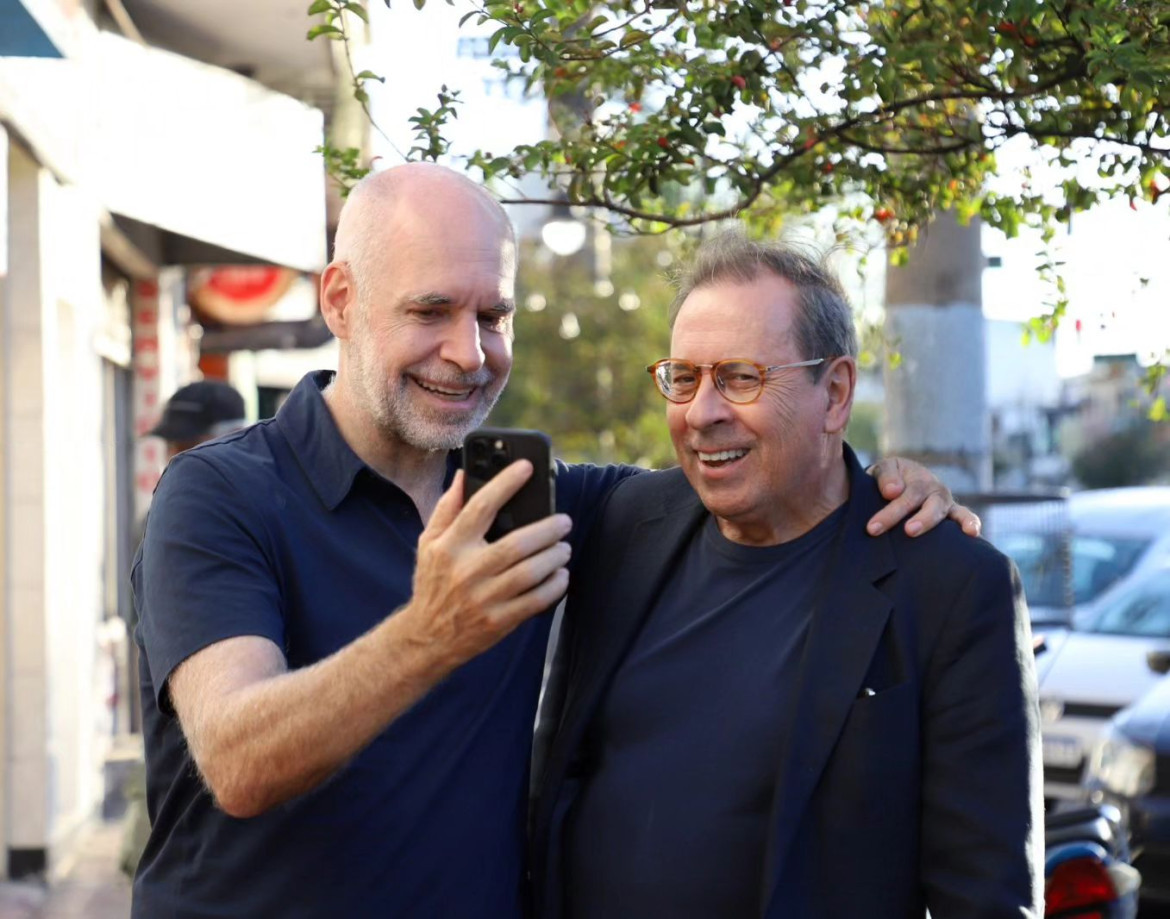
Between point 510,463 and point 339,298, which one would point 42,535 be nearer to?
point 339,298

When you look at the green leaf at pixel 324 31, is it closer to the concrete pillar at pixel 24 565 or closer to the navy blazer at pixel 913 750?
the navy blazer at pixel 913 750

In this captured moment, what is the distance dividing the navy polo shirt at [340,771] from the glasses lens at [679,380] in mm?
519

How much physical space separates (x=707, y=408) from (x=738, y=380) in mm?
76

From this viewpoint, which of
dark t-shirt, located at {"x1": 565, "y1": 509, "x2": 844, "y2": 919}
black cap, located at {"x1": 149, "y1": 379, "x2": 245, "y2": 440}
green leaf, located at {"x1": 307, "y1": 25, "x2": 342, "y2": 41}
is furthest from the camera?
black cap, located at {"x1": 149, "y1": 379, "x2": 245, "y2": 440}

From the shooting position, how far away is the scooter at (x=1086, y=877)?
4.20m

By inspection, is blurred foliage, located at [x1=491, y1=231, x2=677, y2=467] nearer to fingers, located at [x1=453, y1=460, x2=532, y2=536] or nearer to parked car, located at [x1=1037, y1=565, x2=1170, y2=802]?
parked car, located at [x1=1037, y1=565, x2=1170, y2=802]

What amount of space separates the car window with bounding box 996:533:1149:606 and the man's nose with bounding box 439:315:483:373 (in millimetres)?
2230

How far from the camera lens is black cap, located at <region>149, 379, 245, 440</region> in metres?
6.49

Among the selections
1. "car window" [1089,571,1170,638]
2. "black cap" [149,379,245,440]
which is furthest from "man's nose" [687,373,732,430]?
"car window" [1089,571,1170,638]

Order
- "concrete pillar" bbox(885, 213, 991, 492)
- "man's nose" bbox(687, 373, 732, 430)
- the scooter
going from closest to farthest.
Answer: "man's nose" bbox(687, 373, 732, 430), the scooter, "concrete pillar" bbox(885, 213, 991, 492)

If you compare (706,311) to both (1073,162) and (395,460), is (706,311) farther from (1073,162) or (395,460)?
(1073,162)

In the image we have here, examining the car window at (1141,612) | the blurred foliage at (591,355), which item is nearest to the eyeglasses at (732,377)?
the car window at (1141,612)

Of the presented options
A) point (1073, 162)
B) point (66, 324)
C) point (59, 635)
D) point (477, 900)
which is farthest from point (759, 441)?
point (66, 324)

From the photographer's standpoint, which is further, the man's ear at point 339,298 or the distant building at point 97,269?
the distant building at point 97,269
